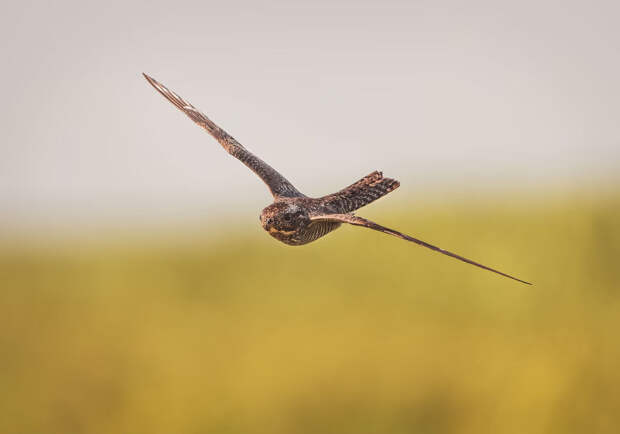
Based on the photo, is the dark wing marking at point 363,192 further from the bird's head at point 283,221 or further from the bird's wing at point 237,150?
the bird's head at point 283,221

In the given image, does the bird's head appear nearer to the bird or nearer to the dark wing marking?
the bird

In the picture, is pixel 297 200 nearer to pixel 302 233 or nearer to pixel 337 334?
pixel 302 233

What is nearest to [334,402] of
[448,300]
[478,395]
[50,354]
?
[478,395]

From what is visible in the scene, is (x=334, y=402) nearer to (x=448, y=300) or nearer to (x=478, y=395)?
(x=478, y=395)

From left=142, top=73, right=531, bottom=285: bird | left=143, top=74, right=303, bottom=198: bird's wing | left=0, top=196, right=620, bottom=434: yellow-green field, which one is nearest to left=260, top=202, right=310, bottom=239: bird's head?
left=142, top=73, right=531, bottom=285: bird

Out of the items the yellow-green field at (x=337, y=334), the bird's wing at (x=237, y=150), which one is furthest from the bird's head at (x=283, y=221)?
the yellow-green field at (x=337, y=334)

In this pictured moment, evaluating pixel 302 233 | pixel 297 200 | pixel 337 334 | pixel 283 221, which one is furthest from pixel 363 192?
pixel 337 334
